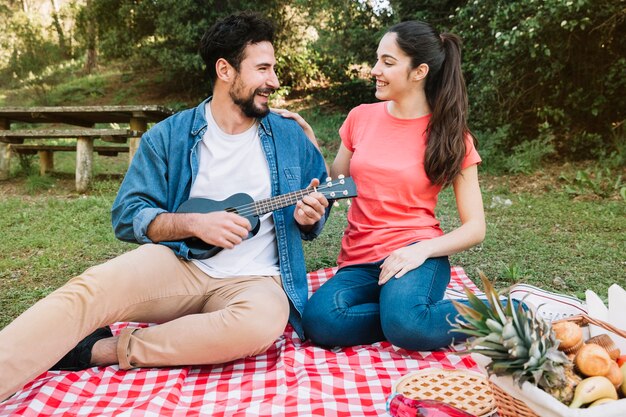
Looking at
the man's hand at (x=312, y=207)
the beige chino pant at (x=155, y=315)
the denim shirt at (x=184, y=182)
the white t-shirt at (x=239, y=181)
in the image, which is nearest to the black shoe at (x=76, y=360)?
the beige chino pant at (x=155, y=315)

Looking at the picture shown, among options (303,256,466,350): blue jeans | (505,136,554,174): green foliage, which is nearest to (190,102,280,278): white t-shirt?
(303,256,466,350): blue jeans

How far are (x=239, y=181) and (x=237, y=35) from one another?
2.66ft

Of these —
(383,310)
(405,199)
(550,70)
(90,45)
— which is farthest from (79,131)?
(90,45)

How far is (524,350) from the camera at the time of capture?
165 cm

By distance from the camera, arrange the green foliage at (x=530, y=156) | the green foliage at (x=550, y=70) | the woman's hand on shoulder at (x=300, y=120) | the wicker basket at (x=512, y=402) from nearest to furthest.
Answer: the wicker basket at (x=512, y=402) → the woman's hand on shoulder at (x=300, y=120) → the green foliage at (x=550, y=70) → the green foliage at (x=530, y=156)

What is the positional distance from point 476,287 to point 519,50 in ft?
15.3

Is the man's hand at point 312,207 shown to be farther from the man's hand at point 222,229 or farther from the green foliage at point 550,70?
the green foliage at point 550,70

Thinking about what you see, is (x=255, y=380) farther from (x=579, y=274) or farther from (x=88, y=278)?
(x=579, y=274)

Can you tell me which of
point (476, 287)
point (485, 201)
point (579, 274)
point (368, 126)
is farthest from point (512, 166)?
point (368, 126)

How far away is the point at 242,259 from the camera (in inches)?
117

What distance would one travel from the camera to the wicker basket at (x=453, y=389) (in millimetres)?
2143

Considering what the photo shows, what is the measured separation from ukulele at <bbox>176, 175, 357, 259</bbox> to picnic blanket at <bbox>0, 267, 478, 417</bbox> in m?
0.60

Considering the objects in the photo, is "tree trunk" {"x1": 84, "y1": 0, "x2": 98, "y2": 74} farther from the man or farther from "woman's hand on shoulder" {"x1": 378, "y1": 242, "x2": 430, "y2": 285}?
"woman's hand on shoulder" {"x1": 378, "y1": 242, "x2": 430, "y2": 285}

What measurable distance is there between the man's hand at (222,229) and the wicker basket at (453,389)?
1008 mm
